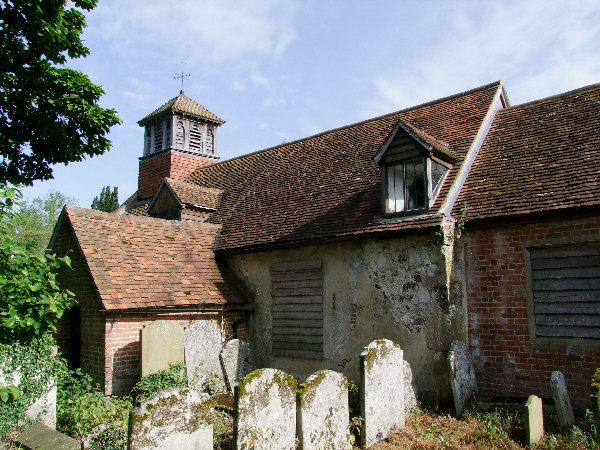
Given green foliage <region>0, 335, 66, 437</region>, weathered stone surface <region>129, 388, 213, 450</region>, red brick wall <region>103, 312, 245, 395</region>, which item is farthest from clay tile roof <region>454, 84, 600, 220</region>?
green foliage <region>0, 335, 66, 437</region>

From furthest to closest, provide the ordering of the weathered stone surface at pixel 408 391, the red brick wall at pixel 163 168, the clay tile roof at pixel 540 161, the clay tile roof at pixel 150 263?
1. the red brick wall at pixel 163 168
2. the clay tile roof at pixel 150 263
3. the clay tile roof at pixel 540 161
4. the weathered stone surface at pixel 408 391

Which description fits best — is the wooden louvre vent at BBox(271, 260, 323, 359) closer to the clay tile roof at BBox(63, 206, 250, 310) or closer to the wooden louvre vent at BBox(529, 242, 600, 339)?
the clay tile roof at BBox(63, 206, 250, 310)

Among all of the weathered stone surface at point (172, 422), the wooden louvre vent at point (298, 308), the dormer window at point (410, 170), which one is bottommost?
the weathered stone surface at point (172, 422)

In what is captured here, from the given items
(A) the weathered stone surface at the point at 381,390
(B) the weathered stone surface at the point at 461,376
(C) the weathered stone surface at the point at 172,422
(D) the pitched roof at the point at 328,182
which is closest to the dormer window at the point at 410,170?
(D) the pitched roof at the point at 328,182

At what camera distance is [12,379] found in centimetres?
830

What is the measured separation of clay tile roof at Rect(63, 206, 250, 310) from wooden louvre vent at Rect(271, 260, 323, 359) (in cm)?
114

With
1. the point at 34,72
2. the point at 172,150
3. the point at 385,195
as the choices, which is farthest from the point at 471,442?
the point at 172,150

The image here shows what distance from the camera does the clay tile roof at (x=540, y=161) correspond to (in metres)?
9.55

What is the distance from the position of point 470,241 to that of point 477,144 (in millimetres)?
3315

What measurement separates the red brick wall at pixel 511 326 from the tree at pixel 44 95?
34.9ft

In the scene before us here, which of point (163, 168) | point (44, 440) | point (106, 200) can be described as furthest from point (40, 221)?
point (44, 440)

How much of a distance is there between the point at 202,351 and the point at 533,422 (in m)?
7.38

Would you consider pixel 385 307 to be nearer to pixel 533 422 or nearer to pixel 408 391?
pixel 408 391

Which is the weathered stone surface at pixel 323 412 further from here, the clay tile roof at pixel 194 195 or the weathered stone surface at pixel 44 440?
the clay tile roof at pixel 194 195
